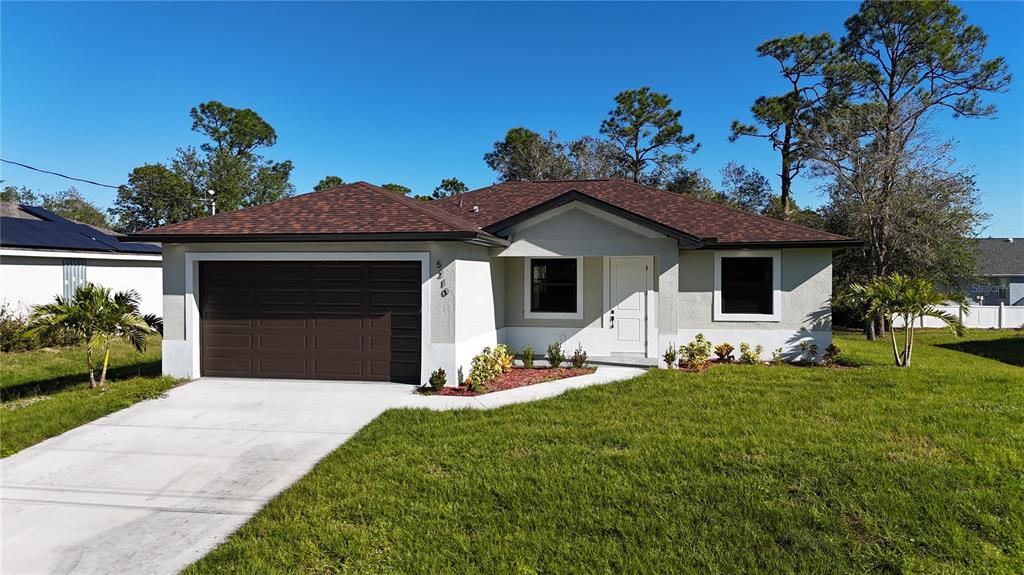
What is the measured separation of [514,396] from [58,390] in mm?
8883

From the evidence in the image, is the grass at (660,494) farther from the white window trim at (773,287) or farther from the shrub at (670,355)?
the white window trim at (773,287)

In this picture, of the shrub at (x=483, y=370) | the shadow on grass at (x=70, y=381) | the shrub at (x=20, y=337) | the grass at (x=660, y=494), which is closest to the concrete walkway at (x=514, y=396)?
the shrub at (x=483, y=370)

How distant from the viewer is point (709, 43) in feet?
62.4

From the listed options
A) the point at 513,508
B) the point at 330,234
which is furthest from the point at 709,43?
the point at 513,508

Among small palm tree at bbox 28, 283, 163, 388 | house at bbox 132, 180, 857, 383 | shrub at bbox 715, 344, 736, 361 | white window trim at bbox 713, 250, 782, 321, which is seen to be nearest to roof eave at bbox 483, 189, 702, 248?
house at bbox 132, 180, 857, 383

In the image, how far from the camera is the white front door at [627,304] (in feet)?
39.7

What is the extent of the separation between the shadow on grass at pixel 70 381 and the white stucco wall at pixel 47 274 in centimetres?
552

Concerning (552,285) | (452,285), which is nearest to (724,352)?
(552,285)

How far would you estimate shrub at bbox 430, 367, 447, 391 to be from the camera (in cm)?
→ 893

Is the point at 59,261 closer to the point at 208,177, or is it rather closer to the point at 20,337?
the point at 20,337

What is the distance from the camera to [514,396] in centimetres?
856

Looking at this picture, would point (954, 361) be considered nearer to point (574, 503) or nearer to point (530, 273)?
point (530, 273)

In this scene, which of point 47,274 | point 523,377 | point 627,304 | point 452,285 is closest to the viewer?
point 452,285

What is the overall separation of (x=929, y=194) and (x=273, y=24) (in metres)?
25.4
